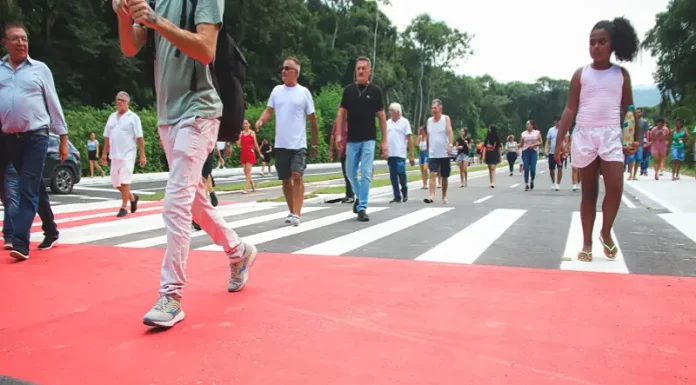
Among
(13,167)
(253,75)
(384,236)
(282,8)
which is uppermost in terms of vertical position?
(282,8)

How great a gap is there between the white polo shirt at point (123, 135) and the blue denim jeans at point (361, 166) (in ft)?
10.3

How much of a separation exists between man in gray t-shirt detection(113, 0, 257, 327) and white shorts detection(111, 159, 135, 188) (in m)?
5.77

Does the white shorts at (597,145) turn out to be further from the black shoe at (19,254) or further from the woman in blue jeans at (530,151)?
the woman in blue jeans at (530,151)

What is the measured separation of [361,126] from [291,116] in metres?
1.12

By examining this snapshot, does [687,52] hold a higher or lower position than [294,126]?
higher

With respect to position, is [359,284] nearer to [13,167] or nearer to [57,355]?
[57,355]

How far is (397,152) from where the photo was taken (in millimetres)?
12672

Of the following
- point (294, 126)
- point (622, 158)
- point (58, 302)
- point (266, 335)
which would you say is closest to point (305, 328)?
point (266, 335)

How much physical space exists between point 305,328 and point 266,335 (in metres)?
0.22

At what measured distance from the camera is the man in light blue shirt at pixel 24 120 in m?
5.47

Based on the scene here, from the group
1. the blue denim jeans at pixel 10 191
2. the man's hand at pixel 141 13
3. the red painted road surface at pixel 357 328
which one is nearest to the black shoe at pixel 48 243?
the blue denim jeans at pixel 10 191

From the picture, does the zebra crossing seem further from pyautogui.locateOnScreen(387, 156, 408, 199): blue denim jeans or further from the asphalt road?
pyautogui.locateOnScreen(387, 156, 408, 199): blue denim jeans

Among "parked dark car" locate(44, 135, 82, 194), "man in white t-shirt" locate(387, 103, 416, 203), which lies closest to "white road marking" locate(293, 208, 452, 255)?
"man in white t-shirt" locate(387, 103, 416, 203)

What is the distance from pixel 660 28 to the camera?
4806 centimetres
